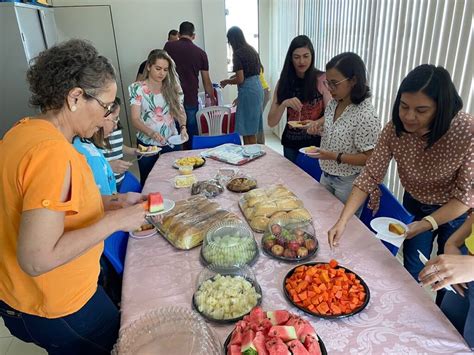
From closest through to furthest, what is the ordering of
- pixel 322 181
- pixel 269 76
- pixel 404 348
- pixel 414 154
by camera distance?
pixel 404 348 < pixel 414 154 < pixel 322 181 < pixel 269 76

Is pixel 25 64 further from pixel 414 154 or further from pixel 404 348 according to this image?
pixel 404 348

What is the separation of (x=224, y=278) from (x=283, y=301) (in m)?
0.21

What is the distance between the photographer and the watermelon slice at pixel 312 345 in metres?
0.81

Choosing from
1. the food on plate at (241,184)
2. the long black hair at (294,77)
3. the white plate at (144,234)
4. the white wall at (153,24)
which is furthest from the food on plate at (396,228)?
the white wall at (153,24)

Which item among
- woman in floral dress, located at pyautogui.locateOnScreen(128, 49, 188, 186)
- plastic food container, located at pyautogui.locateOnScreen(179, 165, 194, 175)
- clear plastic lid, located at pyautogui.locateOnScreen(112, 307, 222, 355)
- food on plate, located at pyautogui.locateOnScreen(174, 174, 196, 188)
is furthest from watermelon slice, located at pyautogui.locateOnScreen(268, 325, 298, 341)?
woman in floral dress, located at pyautogui.locateOnScreen(128, 49, 188, 186)

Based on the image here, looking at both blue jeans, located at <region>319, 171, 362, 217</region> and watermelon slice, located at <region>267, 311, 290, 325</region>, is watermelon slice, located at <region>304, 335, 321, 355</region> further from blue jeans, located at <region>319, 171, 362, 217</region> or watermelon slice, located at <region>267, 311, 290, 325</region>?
blue jeans, located at <region>319, 171, 362, 217</region>

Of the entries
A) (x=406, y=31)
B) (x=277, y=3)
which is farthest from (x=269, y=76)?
(x=406, y=31)

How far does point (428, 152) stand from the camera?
1.41 meters

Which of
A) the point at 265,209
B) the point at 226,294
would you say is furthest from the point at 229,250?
the point at 265,209

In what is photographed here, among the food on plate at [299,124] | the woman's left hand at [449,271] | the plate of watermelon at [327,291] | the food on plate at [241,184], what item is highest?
the food on plate at [299,124]

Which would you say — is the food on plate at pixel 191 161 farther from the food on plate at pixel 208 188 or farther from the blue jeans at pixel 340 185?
the blue jeans at pixel 340 185

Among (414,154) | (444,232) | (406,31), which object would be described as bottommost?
(444,232)

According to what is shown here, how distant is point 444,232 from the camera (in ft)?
5.26

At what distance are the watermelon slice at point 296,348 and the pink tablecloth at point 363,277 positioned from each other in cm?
17
